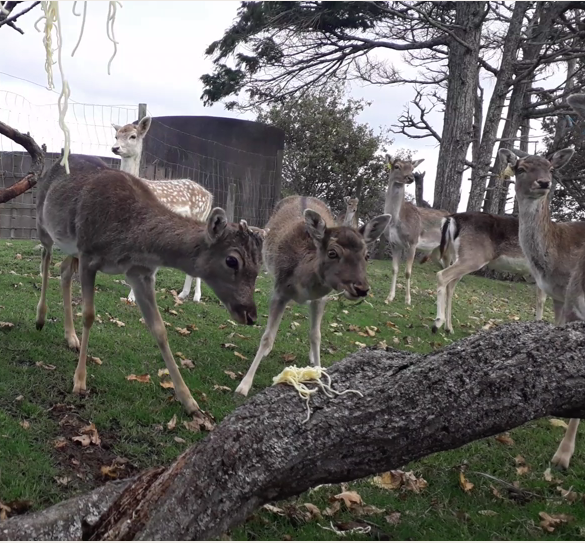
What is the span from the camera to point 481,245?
1037cm

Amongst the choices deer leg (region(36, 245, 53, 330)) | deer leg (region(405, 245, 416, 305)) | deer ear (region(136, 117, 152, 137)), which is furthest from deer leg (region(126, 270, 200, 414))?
deer leg (region(405, 245, 416, 305))

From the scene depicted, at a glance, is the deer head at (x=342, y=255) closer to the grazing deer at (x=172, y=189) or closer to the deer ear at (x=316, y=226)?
the deer ear at (x=316, y=226)

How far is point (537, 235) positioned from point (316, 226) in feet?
8.41

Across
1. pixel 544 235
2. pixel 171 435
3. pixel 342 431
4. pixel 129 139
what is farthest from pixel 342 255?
pixel 129 139

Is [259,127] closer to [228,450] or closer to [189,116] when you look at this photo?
[189,116]

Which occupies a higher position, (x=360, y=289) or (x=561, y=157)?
(x=561, y=157)

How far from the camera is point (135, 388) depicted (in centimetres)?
512

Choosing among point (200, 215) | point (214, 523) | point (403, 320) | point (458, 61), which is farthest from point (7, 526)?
point (458, 61)

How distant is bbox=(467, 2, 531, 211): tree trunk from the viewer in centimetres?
1661

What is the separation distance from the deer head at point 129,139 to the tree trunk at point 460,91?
8.65 m

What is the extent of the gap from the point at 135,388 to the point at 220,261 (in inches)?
49.3

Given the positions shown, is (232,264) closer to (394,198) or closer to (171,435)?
(171,435)

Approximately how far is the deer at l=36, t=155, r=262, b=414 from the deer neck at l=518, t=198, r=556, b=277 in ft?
10.5

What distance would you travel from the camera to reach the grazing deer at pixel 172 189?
331 inches
